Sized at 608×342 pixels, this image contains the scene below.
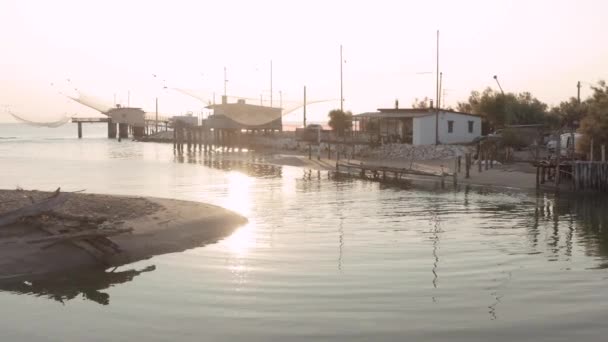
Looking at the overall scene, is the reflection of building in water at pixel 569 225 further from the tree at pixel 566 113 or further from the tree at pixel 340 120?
the tree at pixel 340 120

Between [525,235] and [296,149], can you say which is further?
[296,149]

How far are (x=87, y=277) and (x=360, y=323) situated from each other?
687 centimetres

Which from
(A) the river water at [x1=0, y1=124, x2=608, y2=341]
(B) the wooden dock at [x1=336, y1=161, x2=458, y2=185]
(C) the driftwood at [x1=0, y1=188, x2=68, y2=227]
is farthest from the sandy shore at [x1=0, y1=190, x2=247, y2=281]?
(B) the wooden dock at [x1=336, y1=161, x2=458, y2=185]

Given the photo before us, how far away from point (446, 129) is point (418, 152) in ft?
17.3

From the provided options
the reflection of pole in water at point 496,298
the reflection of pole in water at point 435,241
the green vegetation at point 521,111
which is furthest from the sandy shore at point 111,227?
the green vegetation at point 521,111

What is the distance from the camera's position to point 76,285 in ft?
45.6

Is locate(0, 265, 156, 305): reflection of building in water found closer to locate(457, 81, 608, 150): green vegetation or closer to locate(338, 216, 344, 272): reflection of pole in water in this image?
locate(338, 216, 344, 272): reflection of pole in water

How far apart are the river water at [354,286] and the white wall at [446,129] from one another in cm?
2798

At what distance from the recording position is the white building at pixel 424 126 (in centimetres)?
5344

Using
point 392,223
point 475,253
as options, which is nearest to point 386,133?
point 392,223

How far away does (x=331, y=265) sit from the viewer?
15586 mm

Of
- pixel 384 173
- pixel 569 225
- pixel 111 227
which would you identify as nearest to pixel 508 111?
pixel 384 173

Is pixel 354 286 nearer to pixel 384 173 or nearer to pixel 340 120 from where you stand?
pixel 384 173

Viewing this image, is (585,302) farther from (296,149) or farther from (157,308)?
(296,149)
